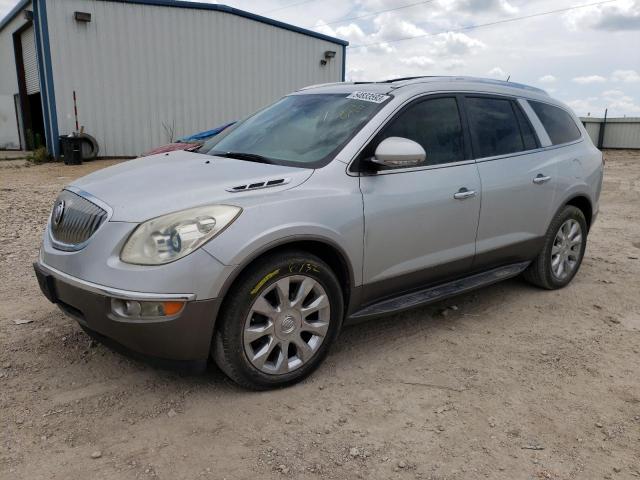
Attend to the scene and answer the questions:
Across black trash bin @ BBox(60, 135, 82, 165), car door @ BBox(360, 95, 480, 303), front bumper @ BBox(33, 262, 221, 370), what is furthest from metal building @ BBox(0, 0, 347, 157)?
front bumper @ BBox(33, 262, 221, 370)

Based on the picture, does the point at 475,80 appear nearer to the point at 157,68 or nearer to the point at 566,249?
the point at 566,249

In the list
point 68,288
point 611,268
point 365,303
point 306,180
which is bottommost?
point 611,268

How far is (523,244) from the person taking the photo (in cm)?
441

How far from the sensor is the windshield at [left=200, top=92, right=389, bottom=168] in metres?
3.36

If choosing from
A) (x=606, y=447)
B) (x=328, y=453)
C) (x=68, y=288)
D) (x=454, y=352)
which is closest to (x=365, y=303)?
(x=454, y=352)

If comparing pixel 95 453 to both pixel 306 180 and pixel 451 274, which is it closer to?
pixel 306 180

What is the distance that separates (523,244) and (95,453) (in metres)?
3.40

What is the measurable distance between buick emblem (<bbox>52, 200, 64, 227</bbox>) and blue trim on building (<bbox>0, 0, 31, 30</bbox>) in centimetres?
1594

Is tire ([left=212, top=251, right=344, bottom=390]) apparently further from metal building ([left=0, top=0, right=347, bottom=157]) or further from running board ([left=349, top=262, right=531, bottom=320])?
metal building ([left=0, top=0, right=347, bottom=157])

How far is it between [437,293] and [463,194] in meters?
0.70

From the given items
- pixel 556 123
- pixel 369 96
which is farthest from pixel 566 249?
pixel 369 96

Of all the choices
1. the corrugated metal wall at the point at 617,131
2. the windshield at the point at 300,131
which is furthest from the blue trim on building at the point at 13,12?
the corrugated metal wall at the point at 617,131

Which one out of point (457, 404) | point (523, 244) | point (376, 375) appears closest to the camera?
point (457, 404)

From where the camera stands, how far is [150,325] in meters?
2.64
